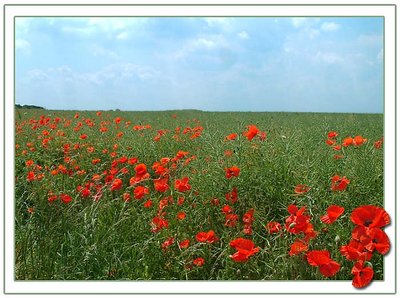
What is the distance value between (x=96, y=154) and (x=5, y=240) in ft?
7.92

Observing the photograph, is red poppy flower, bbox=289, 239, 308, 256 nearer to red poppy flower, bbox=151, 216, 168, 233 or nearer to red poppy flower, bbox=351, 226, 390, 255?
red poppy flower, bbox=351, 226, 390, 255

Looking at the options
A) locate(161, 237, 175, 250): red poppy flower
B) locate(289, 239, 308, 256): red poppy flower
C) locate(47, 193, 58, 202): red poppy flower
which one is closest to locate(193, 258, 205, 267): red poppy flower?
locate(161, 237, 175, 250): red poppy flower

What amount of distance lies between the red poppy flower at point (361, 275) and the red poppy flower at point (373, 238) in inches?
2.9

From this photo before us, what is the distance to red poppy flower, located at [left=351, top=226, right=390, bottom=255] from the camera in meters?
1.52

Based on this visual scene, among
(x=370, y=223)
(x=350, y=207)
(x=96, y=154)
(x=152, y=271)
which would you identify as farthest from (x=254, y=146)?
(x=96, y=154)

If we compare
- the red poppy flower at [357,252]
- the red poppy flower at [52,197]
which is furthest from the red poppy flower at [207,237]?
the red poppy flower at [52,197]

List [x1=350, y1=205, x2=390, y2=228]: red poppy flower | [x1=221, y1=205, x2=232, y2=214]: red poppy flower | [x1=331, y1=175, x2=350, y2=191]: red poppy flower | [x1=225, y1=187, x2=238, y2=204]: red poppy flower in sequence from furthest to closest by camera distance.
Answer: [x1=225, y1=187, x2=238, y2=204]: red poppy flower, [x1=221, y1=205, x2=232, y2=214]: red poppy flower, [x1=331, y1=175, x2=350, y2=191]: red poppy flower, [x1=350, y1=205, x2=390, y2=228]: red poppy flower

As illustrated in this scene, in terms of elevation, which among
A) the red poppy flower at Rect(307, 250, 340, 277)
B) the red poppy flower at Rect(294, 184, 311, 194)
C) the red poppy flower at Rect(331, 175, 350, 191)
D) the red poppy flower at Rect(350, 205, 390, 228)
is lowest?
the red poppy flower at Rect(307, 250, 340, 277)

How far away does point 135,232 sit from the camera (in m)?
2.29

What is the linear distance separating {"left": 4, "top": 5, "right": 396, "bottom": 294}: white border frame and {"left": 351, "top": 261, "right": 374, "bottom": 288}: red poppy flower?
0.13ft
